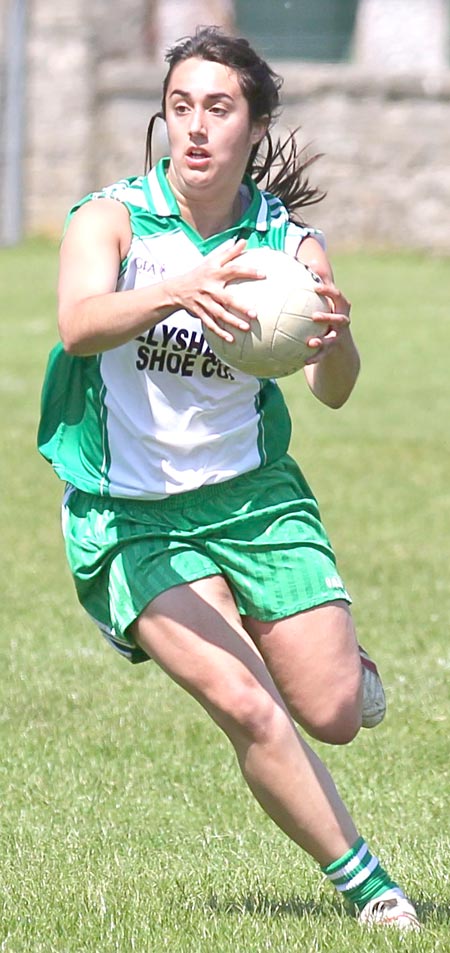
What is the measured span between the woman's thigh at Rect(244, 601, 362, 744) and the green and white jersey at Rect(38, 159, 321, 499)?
42cm

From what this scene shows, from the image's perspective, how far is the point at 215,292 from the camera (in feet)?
12.5

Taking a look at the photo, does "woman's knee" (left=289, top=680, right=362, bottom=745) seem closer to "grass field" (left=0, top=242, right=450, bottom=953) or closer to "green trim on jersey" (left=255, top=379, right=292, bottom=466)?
"grass field" (left=0, top=242, right=450, bottom=953)

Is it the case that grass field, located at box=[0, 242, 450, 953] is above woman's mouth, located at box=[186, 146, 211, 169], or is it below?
below

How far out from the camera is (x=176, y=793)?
219 inches

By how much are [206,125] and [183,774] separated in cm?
243

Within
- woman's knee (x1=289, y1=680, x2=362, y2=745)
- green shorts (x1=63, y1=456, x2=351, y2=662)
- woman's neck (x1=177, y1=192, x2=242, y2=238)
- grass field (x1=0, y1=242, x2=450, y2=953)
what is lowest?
grass field (x1=0, y1=242, x2=450, y2=953)

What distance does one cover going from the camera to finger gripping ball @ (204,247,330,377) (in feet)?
12.9

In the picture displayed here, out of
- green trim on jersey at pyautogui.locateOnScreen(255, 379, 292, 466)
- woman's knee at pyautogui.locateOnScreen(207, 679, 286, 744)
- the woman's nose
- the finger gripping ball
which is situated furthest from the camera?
green trim on jersey at pyautogui.locateOnScreen(255, 379, 292, 466)

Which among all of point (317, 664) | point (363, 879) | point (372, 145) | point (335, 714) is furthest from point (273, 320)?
point (372, 145)

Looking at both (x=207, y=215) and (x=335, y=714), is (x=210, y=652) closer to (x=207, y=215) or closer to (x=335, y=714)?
(x=335, y=714)

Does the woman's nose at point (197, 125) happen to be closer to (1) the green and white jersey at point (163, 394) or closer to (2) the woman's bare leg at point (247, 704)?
(1) the green and white jersey at point (163, 394)

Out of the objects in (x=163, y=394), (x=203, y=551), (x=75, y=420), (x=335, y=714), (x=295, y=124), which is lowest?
(x=295, y=124)

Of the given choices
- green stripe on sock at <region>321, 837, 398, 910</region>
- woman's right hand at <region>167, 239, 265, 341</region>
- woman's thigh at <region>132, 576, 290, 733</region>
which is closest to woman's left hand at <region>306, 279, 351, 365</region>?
woman's right hand at <region>167, 239, 265, 341</region>

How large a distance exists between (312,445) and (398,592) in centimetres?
434
